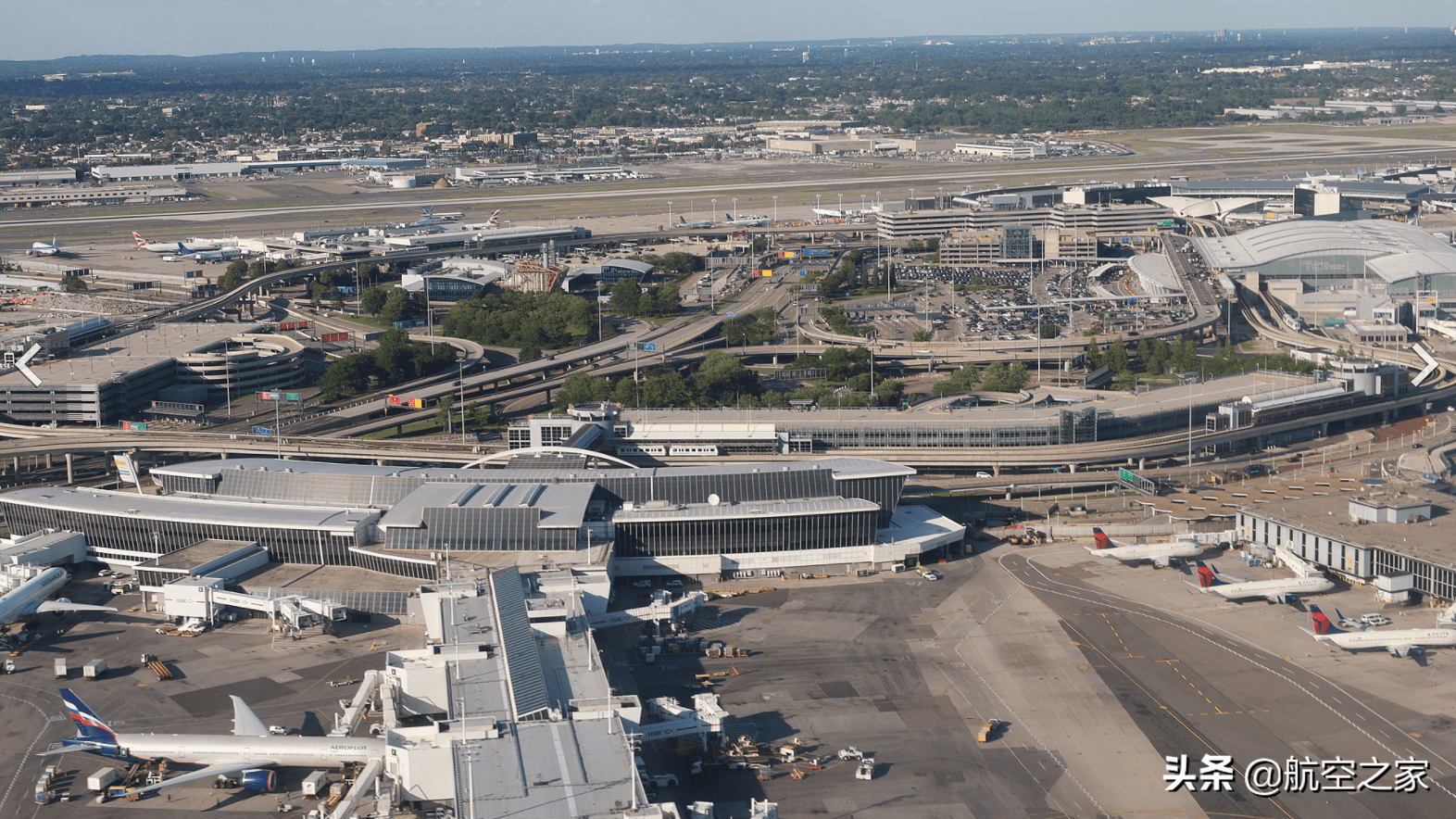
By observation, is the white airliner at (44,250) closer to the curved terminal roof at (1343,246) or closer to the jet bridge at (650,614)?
the curved terminal roof at (1343,246)

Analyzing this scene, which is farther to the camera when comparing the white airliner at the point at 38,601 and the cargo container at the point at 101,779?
the white airliner at the point at 38,601

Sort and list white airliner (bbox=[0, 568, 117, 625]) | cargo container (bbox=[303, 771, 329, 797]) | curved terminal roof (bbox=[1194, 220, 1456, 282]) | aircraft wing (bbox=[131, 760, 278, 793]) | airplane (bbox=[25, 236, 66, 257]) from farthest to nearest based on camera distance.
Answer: airplane (bbox=[25, 236, 66, 257])
curved terminal roof (bbox=[1194, 220, 1456, 282])
white airliner (bbox=[0, 568, 117, 625])
aircraft wing (bbox=[131, 760, 278, 793])
cargo container (bbox=[303, 771, 329, 797])

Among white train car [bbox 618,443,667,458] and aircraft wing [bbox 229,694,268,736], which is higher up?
white train car [bbox 618,443,667,458]

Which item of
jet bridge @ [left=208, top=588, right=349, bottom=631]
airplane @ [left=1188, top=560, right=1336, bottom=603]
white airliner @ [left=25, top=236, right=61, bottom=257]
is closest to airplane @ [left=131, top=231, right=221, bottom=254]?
white airliner @ [left=25, top=236, right=61, bottom=257]

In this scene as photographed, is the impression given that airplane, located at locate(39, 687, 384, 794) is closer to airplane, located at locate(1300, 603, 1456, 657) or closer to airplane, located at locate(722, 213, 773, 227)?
airplane, located at locate(1300, 603, 1456, 657)

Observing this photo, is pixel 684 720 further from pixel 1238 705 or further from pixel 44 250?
pixel 44 250

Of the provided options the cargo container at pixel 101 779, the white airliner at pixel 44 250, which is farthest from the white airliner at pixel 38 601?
the white airliner at pixel 44 250

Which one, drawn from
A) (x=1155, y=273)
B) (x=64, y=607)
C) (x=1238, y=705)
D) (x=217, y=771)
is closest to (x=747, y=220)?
(x=1155, y=273)
